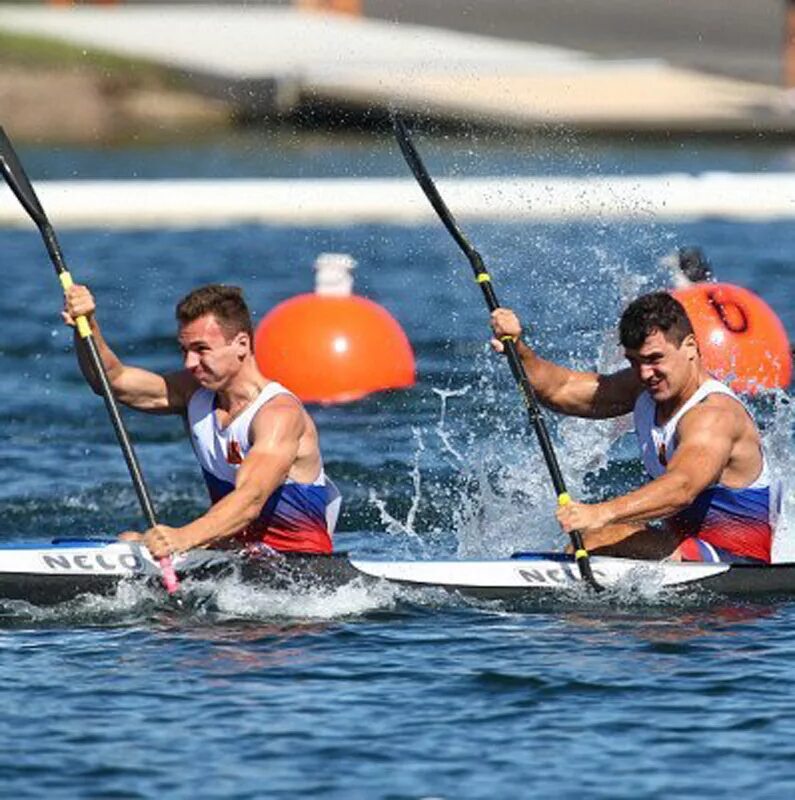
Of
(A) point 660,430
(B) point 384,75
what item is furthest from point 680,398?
(B) point 384,75

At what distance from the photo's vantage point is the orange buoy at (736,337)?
44.7 ft

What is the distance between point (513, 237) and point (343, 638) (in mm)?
13584

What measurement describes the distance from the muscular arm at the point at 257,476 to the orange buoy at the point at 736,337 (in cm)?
472

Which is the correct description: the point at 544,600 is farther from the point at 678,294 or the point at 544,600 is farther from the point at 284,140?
the point at 284,140

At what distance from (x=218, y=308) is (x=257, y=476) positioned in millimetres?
670

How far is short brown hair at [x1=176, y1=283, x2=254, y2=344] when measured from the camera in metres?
8.99

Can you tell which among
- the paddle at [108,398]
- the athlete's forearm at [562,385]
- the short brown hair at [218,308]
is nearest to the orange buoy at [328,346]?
the paddle at [108,398]

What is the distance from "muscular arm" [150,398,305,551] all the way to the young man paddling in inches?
43.2

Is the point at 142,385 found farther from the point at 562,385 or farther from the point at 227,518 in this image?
the point at 562,385

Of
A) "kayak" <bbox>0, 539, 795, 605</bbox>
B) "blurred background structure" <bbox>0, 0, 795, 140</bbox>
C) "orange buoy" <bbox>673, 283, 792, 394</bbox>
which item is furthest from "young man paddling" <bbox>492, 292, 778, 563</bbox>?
"blurred background structure" <bbox>0, 0, 795, 140</bbox>

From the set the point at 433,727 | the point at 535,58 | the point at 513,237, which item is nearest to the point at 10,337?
the point at 513,237

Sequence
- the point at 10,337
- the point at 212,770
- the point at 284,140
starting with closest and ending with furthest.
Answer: the point at 212,770 < the point at 10,337 < the point at 284,140

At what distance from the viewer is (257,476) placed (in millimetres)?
9008

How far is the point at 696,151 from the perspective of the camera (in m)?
28.1
